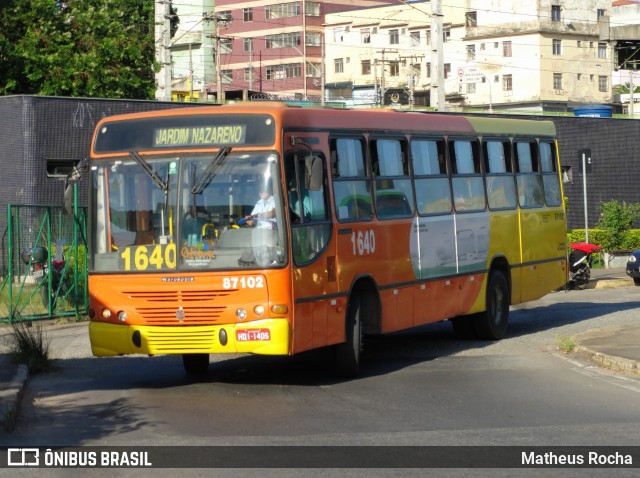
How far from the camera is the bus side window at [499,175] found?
1903 cm

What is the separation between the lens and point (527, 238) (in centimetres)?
2011

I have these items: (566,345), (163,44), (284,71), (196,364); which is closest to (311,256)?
(196,364)

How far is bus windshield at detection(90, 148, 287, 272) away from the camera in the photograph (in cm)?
1346

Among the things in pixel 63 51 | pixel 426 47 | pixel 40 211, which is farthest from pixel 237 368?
pixel 426 47

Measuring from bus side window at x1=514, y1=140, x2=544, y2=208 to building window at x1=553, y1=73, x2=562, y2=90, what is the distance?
8209 cm

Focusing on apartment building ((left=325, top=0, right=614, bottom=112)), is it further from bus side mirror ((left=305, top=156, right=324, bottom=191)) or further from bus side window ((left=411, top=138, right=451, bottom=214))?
bus side mirror ((left=305, top=156, right=324, bottom=191))

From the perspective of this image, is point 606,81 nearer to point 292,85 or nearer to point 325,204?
point 292,85

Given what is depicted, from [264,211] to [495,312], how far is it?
21.7 ft

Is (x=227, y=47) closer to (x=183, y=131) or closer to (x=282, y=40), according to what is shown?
(x=282, y=40)

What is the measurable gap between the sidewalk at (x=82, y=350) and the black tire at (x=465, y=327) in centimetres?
164

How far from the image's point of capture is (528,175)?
20.4 m

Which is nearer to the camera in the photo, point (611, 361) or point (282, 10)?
point (611, 361)

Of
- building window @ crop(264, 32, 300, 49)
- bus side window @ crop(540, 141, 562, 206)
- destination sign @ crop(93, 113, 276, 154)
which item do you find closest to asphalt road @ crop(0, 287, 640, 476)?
destination sign @ crop(93, 113, 276, 154)

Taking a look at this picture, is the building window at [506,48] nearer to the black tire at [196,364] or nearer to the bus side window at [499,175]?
the bus side window at [499,175]
